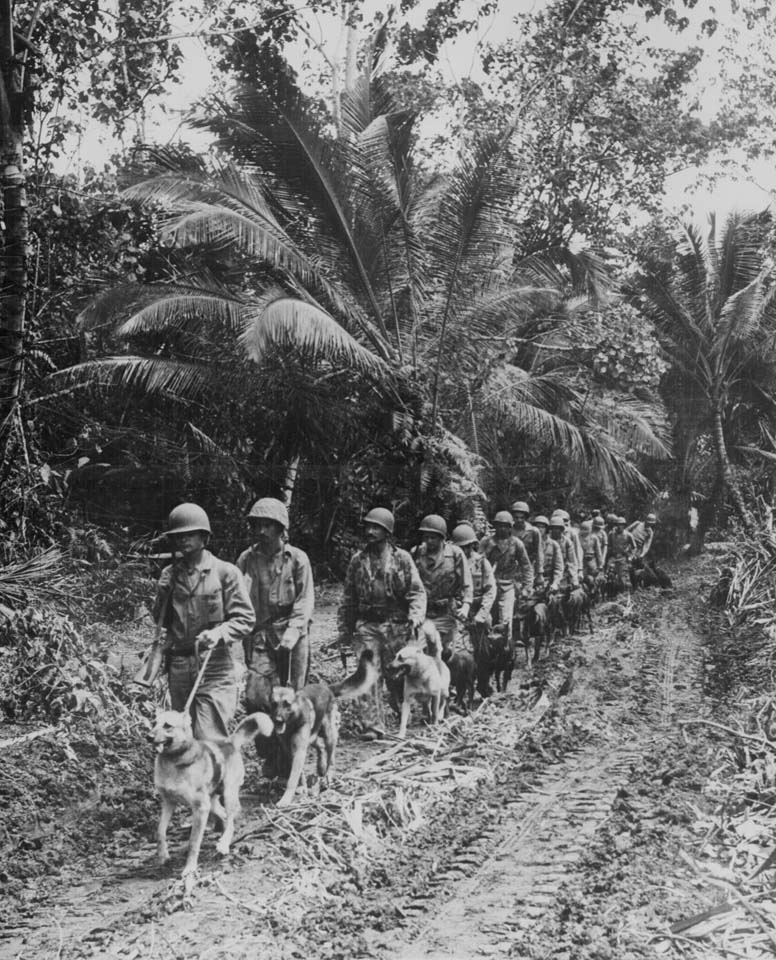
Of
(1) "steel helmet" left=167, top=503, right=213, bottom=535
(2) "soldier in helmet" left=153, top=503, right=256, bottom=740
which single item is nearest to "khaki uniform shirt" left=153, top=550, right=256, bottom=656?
(2) "soldier in helmet" left=153, top=503, right=256, bottom=740

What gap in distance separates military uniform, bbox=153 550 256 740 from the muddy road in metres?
0.59

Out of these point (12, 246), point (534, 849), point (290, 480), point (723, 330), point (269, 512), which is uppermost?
point (12, 246)

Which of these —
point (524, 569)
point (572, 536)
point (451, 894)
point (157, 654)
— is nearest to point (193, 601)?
point (157, 654)

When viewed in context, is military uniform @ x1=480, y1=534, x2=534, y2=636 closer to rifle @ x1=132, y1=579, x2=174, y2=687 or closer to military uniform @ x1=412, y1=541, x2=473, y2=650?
military uniform @ x1=412, y1=541, x2=473, y2=650

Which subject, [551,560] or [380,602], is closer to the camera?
[380,602]

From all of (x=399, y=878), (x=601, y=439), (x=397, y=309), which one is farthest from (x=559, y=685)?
(x=399, y=878)

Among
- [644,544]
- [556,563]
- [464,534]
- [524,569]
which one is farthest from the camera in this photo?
[556,563]

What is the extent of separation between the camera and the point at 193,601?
6.09 m

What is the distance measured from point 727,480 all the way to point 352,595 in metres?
3.52

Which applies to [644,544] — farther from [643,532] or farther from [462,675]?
[462,675]

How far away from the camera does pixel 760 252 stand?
9797mm

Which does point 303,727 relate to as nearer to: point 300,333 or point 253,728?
point 253,728

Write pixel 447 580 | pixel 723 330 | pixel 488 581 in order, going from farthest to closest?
pixel 488 581 → pixel 723 330 → pixel 447 580

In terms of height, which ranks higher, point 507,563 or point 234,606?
point 234,606
